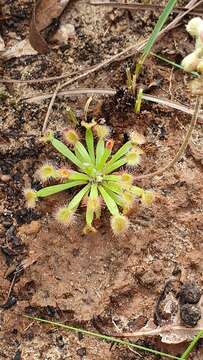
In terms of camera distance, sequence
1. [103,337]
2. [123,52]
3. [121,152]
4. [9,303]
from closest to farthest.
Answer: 1. [103,337]
2. [9,303]
3. [121,152]
4. [123,52]

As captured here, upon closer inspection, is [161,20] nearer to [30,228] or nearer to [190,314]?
[30,228]

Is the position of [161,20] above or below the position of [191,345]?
above

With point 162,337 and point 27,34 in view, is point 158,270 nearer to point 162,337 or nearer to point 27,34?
point 162,337

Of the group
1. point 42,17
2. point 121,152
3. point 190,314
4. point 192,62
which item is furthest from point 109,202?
point 42,17

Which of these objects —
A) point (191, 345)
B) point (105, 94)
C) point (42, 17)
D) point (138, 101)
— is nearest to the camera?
point (191, 345)

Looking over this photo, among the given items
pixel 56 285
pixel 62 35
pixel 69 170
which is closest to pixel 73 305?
pixel 56 285

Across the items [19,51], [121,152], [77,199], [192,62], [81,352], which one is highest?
[19,51]

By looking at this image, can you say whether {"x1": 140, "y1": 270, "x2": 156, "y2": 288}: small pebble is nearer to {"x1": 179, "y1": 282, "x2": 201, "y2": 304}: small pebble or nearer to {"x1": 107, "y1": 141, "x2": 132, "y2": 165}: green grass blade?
{"x1": 179, "y1": 282, "x2": 201, "y2": 304}: small pebble

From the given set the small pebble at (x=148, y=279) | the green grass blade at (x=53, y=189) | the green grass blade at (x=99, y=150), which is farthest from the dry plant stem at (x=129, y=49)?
the small pebble at (x=148, y=279)
